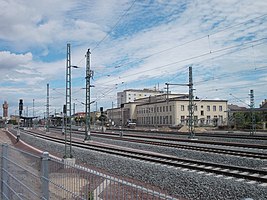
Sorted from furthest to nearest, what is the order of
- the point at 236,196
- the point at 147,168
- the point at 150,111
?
the point at 150,111 < the point at 147,168 < the point at 236,196

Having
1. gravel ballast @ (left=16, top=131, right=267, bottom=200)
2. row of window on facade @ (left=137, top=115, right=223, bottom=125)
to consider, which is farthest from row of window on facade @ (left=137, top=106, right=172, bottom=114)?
gravel ballast @ (left=16, top=131, right=267, bottom=200)

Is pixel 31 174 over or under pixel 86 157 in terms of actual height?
over

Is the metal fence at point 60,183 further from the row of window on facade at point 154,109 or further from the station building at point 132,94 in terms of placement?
the station building at point 132,94

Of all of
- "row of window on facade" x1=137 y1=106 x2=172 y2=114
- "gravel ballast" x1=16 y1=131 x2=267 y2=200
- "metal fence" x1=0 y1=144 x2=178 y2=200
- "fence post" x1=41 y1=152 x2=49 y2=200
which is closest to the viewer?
"metal fence" x1=0 y1=144 x2=178 y2=200

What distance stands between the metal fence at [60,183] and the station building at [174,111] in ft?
275

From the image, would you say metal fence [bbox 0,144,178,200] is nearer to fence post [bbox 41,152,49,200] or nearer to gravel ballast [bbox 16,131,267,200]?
fence post [bbox 41,152,49,200]

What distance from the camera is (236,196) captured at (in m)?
11.2

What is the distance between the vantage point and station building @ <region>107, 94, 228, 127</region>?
99125 mm

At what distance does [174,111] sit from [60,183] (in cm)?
9640

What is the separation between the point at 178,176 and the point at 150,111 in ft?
329

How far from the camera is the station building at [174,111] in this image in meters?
99.1

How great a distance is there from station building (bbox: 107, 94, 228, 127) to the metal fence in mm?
83795

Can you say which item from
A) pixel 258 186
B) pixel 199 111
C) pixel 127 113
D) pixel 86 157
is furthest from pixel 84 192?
pixel 127 113

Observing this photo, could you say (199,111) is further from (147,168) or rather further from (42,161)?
(42,161)
